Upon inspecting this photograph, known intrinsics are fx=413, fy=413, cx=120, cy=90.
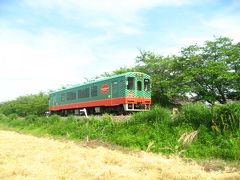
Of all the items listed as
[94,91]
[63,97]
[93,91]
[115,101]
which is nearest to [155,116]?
[115,101]

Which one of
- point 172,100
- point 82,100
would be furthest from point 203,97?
point 82,100

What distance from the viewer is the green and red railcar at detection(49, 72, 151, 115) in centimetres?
2417

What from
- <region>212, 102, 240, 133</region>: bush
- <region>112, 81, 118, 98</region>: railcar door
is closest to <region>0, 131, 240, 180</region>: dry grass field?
<region>212, 102, 240, 133</region>: bush

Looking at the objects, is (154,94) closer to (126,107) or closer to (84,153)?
(126,107)

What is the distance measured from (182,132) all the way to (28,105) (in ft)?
121

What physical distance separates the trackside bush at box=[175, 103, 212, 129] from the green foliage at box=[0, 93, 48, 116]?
32.6 meters

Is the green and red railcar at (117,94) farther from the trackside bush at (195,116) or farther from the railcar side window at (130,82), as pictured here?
the trackside bush at (195,116)

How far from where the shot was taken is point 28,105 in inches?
1944

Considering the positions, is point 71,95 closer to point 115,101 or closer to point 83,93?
point 83,93

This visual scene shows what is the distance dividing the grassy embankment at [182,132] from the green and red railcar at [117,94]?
14.5 feet

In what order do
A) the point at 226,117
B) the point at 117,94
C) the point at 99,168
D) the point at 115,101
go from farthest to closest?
the point at 115,101 < the point at 117,94 < the point at 226,117 < the point at 99,168

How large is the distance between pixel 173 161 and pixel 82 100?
61.2ft

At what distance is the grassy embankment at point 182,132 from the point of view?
43.4 feet

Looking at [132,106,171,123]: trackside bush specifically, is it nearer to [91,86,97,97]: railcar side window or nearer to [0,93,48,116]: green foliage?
[91,86,97,97]: railcar side window
